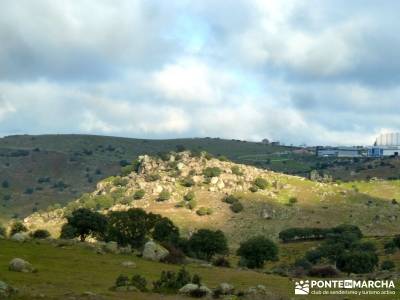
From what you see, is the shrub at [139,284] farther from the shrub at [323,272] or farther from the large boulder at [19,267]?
the shrub at [323,272]

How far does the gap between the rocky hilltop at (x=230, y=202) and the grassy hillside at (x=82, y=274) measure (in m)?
82.7

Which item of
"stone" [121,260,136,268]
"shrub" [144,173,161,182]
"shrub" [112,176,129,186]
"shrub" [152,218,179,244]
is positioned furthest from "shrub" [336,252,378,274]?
"shrub" [112,176,129,186]

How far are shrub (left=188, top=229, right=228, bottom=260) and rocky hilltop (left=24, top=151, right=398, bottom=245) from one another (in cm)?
4316

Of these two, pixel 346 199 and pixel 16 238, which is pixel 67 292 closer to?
pixel 16 238

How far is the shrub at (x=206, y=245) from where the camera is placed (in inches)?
4085

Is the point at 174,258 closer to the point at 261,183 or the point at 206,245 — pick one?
the point at 206,245

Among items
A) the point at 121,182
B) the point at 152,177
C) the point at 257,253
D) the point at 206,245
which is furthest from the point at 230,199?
the point at 257,253

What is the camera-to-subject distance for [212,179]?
7426 inches

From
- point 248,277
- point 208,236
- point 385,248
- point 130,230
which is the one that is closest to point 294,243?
point 385,248

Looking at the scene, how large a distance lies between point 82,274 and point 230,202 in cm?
12464

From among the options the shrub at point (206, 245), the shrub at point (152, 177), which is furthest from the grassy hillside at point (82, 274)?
the shrub at point (152, 177)

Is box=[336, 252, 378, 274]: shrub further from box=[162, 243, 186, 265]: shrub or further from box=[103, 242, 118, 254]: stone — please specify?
box=[103, 242, 118, 254]: stone

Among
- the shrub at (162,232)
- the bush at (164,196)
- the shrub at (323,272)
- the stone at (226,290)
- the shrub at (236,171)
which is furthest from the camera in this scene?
the shrub at (236,171)

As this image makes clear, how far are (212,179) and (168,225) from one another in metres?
82.0
